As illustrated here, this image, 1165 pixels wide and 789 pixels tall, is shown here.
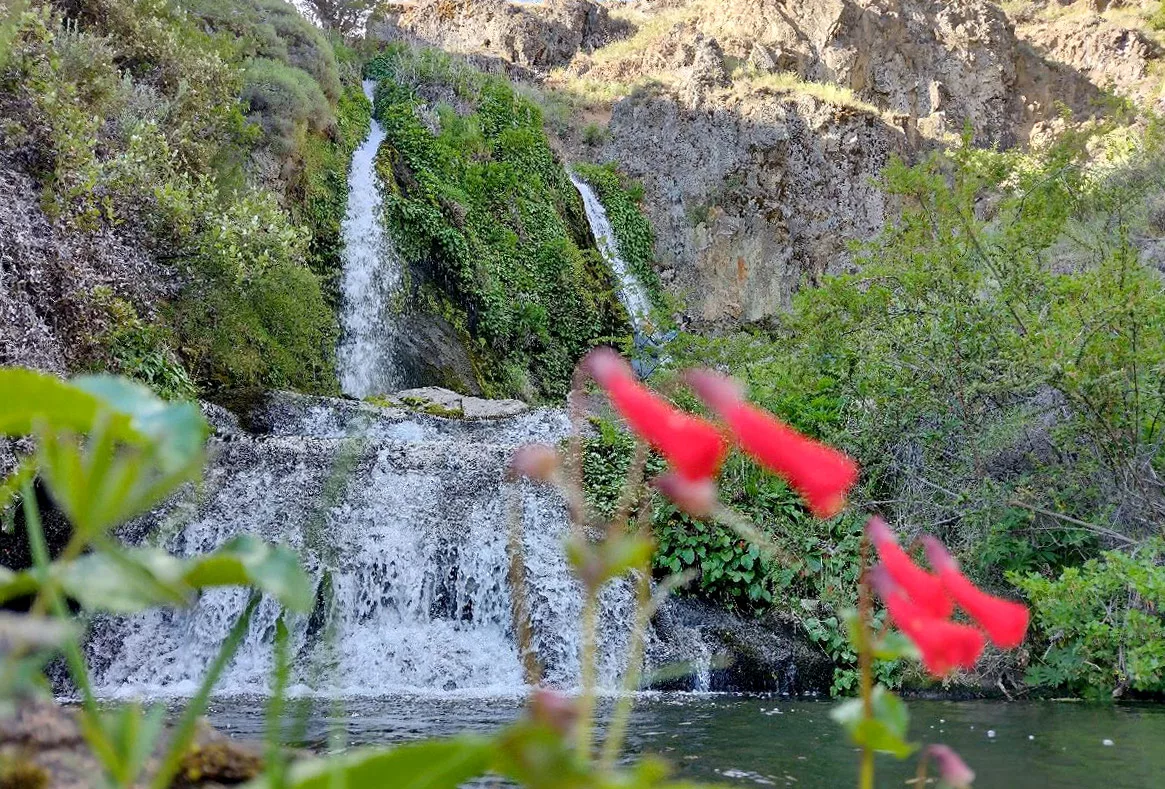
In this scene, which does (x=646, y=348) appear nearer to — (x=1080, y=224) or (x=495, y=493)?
(x=495, y=493)

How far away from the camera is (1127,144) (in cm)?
1089

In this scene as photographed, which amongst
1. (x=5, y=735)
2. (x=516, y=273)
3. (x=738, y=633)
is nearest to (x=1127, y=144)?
(x=738, y=633)

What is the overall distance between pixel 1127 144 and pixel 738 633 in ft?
27.3

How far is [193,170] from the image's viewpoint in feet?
34.8

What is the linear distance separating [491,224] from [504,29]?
395 inches

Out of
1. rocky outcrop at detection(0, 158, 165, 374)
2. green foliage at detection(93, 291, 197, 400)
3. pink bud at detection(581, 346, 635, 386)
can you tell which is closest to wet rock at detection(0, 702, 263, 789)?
pink bud at detection(581, 346, 635, 386)

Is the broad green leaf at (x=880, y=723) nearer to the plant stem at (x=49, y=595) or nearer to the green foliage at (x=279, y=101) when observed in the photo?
the plant stem at (x=49, y=595)

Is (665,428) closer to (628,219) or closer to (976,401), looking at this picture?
(976,401)

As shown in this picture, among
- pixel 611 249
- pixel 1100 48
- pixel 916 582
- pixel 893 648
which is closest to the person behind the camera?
pixel 916 582

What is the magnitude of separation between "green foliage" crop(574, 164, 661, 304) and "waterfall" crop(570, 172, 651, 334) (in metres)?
0.11

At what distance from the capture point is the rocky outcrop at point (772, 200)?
61.1 feet

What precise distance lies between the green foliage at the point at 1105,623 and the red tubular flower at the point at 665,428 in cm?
462

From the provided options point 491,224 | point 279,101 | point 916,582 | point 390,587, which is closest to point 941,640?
point 916,582

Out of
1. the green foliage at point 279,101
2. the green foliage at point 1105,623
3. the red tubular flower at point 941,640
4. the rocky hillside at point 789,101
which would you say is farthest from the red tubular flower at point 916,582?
the rocky hillside at point 789,101
